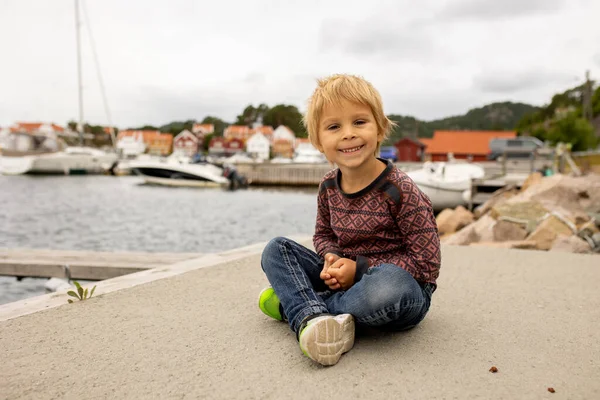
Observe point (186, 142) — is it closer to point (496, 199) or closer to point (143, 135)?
point (143, 135)

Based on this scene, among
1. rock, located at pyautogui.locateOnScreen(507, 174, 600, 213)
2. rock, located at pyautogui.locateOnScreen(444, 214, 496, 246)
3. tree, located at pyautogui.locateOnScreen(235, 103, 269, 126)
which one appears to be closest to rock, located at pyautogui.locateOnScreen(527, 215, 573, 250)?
rock, located at pyautogui.locateOnScreen(444, 214, 496, 246)

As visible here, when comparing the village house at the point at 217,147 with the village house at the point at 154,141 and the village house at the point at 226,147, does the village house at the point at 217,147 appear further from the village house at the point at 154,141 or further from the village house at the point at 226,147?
the village house at the point at 154,141

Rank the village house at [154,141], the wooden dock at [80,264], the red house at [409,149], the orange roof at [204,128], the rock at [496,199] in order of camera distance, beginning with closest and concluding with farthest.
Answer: the wooden dock at [80,264] < the rock at [496,199] < the red house at [409,149] < the village house at [154,141] < the orange roof at [204,128]

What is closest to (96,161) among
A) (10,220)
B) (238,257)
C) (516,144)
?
(10,220)

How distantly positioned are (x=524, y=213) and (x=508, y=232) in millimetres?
754

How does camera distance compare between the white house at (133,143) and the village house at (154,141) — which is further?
the village house at (154,141)

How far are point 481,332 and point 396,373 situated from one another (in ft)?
2.29

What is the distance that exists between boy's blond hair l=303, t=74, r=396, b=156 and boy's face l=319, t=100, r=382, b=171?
25 mm

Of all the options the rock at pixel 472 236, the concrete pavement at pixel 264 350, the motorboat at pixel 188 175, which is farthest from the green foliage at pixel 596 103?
the concrete pavement at pixel 264 350

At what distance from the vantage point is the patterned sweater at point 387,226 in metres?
2.01

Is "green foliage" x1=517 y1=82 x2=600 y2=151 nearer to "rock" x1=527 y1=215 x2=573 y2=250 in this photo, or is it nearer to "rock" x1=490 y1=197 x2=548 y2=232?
"rock" x1=490 y1=197 x2=548 y2=232

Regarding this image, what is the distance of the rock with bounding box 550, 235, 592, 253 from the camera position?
4.89 m

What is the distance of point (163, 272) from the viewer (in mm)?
3410

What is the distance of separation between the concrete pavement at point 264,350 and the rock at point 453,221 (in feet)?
22.5
